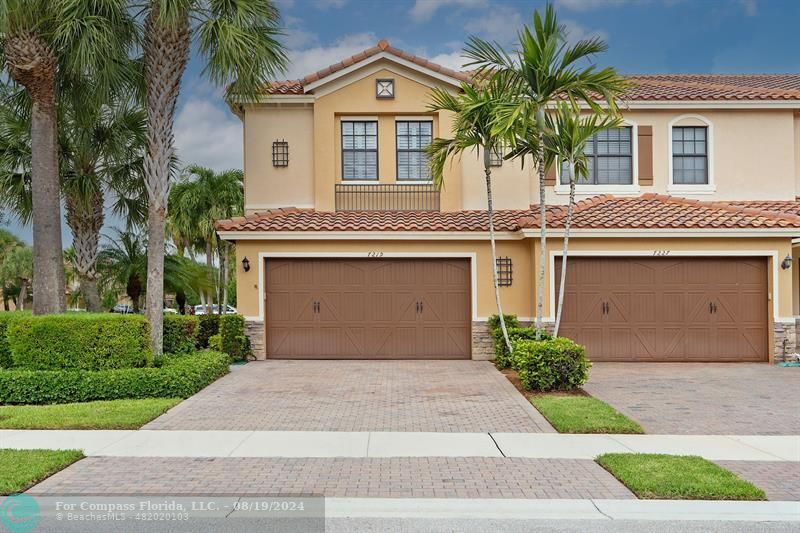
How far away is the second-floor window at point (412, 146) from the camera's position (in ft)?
56.2

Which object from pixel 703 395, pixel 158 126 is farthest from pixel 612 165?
pixel 158 126

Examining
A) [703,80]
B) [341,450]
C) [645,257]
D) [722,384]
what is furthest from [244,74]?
[703,80]

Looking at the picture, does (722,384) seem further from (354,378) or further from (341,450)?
(341,450)

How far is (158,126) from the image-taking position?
12.4m

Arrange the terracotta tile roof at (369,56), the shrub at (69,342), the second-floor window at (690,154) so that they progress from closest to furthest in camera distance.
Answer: the shrub at (69,342), the terracotta tile roof at (369,56), the second-floor window at (690,154)

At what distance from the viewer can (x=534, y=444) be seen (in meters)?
7.48

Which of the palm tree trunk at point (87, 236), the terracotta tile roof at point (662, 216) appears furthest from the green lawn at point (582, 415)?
the palm tree trunk at point (87, 236)

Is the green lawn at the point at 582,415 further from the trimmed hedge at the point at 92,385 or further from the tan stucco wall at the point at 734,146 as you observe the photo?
the tan stucco wall at the point at 734,146

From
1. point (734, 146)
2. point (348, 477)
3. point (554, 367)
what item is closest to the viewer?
point (348, 477)

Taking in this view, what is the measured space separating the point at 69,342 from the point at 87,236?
5254 mm

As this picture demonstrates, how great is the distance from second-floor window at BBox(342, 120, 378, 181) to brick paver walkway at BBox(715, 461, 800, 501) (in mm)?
12405

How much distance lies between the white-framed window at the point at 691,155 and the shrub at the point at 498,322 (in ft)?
22.3

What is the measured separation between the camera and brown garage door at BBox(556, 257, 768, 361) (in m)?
14.5

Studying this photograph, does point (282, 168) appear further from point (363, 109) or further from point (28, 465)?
point (28, 465)
